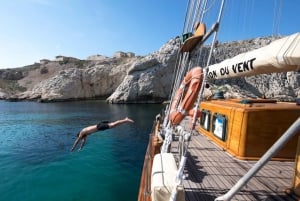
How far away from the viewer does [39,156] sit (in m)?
15.5

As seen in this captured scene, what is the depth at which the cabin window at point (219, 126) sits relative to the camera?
8.69 m

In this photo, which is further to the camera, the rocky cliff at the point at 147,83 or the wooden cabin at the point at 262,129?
the rocky cliff at the point at 147,83

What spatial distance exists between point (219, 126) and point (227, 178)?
132 inches

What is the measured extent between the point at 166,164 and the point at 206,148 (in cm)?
486

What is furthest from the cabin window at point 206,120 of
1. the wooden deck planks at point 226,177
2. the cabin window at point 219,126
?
the wooden deck planks at point 226,177

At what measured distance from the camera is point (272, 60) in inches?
190

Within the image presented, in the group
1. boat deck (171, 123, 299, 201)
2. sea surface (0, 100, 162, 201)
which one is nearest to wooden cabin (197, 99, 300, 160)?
boat deck (171, 123, 299, 201)

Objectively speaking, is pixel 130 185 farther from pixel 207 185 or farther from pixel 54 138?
pixel 54 138

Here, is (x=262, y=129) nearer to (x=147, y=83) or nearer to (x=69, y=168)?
(x=69, y=168)

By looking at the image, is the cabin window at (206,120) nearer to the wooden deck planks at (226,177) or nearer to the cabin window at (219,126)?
the cabin window at (219,126)

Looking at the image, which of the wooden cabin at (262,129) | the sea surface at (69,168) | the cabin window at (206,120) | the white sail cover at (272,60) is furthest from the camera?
the cabin window at (206,120)

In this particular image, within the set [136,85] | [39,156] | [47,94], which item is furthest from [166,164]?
[47,94]

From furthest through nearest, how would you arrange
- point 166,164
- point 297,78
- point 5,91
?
point 5,91
point 297,78
point 166,164

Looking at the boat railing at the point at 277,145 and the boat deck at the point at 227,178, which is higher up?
the boat railing at the point at 277,145
